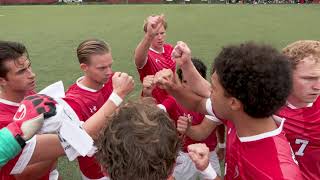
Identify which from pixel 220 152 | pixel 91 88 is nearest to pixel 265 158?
pixel 91 88

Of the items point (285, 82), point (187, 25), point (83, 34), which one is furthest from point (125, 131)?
point (187, 25)

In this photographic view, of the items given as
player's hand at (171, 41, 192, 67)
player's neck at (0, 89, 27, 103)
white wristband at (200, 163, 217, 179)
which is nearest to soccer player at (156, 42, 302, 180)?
white wristband at (200, 163, 217, 179)

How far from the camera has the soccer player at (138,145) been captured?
5.00ft

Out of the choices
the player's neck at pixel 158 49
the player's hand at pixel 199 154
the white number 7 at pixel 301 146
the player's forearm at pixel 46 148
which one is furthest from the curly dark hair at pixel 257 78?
the player's neck at pixel 158 49

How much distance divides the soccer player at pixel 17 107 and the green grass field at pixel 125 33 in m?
4.39

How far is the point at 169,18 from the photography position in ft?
63.6

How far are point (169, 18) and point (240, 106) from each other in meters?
17.6

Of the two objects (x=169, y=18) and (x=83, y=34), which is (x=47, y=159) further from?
(x=169, y=18)

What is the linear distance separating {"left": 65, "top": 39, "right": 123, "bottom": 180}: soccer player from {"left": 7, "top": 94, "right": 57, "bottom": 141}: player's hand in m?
1.38

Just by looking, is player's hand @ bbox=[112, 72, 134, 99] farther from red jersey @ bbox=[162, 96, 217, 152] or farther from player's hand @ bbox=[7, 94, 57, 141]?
red jersey @ bbox=[162, 96, 217, 152]

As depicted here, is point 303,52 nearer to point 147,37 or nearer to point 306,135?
point 306,135

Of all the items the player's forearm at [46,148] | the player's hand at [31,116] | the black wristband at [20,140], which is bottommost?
the player's forearm at [46,148]

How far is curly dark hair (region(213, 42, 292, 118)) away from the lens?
6.54 ft

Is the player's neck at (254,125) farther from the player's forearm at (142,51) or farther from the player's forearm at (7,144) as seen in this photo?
the player's forearm at (142,51)
